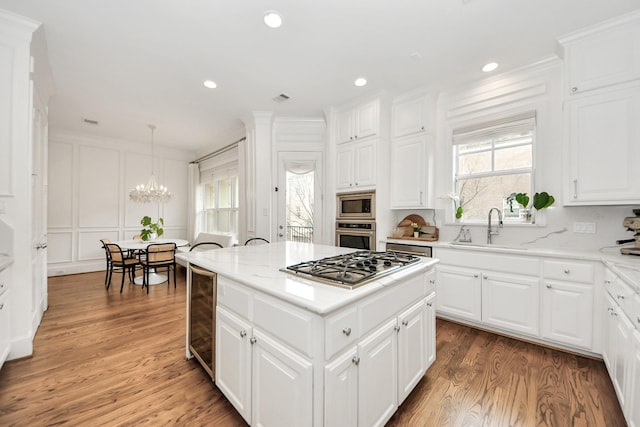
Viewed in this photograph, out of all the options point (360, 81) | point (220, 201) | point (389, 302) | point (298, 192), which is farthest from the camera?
point (220, 201)

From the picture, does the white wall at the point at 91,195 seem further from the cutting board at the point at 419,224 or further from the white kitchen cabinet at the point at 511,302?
the white kitchen cabinet at the point at 511,302

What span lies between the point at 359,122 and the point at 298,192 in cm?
157

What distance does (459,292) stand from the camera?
2.77 metres

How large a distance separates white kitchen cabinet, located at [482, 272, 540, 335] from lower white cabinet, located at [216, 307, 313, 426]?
2321mm

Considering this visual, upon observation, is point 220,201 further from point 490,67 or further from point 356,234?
point 490,67

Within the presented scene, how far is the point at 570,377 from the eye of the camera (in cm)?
194

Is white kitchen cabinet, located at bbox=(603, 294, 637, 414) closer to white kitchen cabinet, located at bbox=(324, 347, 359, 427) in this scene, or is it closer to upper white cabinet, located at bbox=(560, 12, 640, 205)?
upper white cabinet, located at bbox=(560, 12, 640, 205)

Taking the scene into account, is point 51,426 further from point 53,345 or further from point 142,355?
point 53,345

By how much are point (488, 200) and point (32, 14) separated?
4.76 m

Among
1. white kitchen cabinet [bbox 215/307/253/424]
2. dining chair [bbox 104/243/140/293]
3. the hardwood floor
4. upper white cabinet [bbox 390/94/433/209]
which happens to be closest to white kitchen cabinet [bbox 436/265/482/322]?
the hardwood floor

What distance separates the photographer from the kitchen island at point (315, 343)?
41.2 inches

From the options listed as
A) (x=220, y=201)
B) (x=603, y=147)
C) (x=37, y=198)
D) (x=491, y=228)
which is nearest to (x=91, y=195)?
(x=220, y=201)

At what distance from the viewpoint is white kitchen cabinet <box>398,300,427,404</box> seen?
152cm

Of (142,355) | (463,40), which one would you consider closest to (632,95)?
(463,40)
